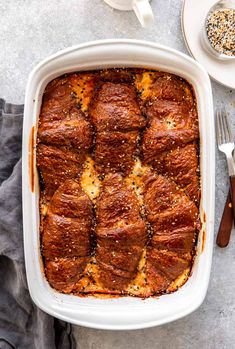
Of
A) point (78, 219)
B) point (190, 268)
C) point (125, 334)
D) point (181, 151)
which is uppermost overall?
point (181, 151)

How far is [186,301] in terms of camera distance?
2023 mm

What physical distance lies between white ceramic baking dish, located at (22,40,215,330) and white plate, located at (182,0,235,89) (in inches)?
8.5

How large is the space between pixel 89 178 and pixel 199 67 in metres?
0.59

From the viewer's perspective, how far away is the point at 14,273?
2195mm

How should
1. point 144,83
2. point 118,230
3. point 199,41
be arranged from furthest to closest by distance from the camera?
point 199,41 < point 144,83 < point 118,230

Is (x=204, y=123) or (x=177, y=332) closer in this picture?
(x=204, y=123)

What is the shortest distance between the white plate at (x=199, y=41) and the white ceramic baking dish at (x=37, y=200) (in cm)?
21

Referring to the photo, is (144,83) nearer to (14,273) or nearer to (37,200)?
(37,200)

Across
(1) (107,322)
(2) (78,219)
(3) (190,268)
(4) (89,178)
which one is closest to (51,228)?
(2) (78,219)

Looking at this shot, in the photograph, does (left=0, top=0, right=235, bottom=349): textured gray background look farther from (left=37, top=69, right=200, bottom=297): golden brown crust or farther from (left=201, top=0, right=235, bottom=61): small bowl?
(left=37, top=69, right=200, bottom=297): golden brown crust

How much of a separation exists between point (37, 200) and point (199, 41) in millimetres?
935

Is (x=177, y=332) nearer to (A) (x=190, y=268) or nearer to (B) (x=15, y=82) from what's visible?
(A) (x=190, y=268)

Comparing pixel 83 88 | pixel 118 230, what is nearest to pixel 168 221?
pixel 118 230

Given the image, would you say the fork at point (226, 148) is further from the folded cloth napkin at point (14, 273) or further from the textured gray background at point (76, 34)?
the folded cloth napkin at point (14, 273)
